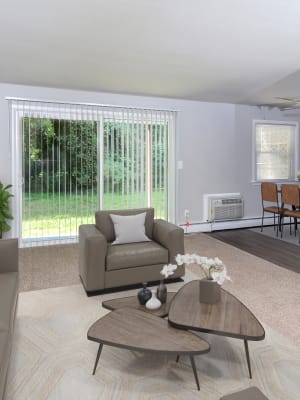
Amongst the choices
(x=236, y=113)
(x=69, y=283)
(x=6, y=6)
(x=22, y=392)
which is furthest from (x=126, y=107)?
(x=22, y=392)

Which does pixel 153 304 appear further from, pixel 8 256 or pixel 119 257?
pixel 8 256

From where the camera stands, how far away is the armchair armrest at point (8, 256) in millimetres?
2500

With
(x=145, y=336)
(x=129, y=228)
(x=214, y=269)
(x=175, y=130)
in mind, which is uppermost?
(x=175, y=130)

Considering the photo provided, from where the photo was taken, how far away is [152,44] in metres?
3.48

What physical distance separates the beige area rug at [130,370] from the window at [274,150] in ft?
16.1

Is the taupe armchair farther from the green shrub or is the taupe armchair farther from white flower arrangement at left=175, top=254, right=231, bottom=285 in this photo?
the green shrub

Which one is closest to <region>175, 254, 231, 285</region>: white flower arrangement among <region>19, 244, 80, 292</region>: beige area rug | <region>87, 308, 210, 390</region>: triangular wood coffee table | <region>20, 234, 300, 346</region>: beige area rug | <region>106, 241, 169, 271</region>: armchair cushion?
<region>87, 308, 210, 390</region>: triangular wood coffee table

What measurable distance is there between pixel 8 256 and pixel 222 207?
4540mm

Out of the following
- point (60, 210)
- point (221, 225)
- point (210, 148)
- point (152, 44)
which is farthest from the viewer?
point (221, 225)

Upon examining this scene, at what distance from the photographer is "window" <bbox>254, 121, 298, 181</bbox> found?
22.2ft

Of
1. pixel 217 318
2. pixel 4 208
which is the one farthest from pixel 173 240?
pixel 4 208

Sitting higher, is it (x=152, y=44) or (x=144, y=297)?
(x=152, y=44)

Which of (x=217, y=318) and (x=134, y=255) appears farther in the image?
(x=134, y=255)

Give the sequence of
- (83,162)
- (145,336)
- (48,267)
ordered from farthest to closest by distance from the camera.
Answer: (83,162), (48,267), (145,336)
